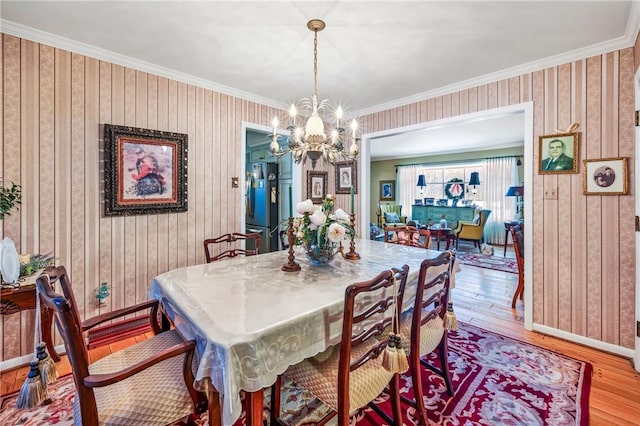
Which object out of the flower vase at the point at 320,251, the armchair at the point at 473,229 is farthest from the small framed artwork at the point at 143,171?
the armchair at the point at 473,229

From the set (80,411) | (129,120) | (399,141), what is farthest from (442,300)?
(399,141)

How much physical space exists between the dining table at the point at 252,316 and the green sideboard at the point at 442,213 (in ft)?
19.4

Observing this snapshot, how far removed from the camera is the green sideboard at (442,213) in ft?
23.6

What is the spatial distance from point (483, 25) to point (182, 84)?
2802mm

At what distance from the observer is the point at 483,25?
2.13 meters

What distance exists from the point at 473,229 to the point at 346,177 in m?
4.05

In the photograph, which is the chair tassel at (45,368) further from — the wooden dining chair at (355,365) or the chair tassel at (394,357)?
the chair tassel at (394,357)

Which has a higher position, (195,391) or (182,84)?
(182,84)

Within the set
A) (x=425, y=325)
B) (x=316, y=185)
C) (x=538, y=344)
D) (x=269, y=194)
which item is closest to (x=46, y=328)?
(x=425, y=325)

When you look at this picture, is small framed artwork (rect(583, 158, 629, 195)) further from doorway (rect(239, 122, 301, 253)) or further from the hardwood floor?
doorway (rect(239, 122, 301, 253))

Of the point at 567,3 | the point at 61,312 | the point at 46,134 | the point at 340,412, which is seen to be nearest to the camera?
the point at 61,312

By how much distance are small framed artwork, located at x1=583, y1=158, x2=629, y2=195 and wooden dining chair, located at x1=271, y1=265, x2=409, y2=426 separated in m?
2.28

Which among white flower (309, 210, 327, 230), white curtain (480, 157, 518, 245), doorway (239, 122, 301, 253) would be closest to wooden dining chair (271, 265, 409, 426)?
white flower (309, 210, 327, 230)

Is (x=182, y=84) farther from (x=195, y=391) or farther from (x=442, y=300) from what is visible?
(x=442, y=300)
